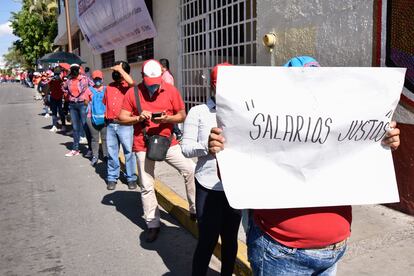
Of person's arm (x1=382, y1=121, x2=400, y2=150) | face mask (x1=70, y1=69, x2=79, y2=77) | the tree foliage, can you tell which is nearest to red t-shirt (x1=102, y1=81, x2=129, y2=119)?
face mask (x1=70, y1=69, x2=79, y2=77)

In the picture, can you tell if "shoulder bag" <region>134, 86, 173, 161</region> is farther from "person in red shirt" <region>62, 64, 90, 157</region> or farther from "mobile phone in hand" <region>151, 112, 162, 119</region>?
"person in red shirt" <region>62, 64, 90, 157</region>

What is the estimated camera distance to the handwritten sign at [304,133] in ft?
5.88

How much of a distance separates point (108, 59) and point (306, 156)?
1692 centimetres

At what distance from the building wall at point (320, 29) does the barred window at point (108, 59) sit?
1138 cm

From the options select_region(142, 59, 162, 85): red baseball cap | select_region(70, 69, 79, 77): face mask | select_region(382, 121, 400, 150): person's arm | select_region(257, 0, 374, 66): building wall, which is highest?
select_region(257, 0, 374, 66): building wall

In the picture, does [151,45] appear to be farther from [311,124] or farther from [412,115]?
[311,124]

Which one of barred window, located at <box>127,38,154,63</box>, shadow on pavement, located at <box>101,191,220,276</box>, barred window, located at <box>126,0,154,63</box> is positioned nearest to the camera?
shadow on pavement, located at <box>101,191,220,276</box>

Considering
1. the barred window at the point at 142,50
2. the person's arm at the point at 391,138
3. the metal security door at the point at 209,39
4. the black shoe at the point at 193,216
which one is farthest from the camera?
the barred window at the point at 142,50

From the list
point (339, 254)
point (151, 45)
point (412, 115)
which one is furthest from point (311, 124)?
point (151, 45)

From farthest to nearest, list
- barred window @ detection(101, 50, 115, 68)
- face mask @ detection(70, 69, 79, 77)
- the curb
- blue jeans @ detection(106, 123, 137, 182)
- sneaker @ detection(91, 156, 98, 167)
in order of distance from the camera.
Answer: barred window @ detection(101, 50, 115, 68) → face mask @ detection(70, 69, 79, 77) → sneaker @ detection(91, 156, 98, 167) → blue jeans @ detection(106, 123, 137, 182) → the curb

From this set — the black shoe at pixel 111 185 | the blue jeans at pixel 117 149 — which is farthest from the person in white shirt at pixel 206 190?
the black shoe at pixel 111 185

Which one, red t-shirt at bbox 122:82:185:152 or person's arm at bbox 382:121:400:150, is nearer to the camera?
person's arm at bbox 382:121:400:150

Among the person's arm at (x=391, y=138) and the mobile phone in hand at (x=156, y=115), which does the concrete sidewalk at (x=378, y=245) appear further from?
the person's arm at (x=391, y=138)

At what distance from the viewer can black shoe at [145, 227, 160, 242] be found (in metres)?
4.22
